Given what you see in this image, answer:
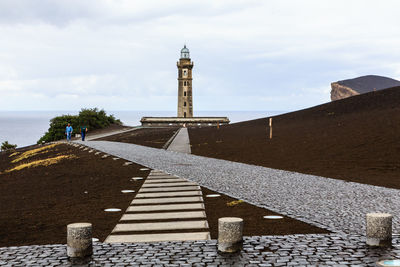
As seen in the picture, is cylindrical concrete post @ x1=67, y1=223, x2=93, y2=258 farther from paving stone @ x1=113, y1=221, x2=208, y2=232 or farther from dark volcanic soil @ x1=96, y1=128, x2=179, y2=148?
dark volcanic soil @ x1=96, y1=128, x2=179, y2=148

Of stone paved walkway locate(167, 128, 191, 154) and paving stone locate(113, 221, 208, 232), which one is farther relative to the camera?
stone paved walkway locate(167, 128, 191, 154)

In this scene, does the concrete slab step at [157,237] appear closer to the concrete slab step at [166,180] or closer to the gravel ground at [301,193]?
the gravel ground at [301,193]

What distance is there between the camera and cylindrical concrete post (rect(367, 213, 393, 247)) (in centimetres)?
734

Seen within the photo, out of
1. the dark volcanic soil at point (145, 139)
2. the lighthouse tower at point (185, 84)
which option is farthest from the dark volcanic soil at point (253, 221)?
the lighthouse tower at point (185, 84)

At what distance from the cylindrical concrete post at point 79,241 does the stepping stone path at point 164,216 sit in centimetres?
110

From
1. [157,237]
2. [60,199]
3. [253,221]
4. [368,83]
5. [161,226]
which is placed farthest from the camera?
[368,83]

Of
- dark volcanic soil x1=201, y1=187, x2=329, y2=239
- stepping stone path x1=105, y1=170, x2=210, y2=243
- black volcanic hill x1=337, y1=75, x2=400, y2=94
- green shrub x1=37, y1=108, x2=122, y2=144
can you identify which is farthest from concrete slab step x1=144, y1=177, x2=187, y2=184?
black volcanic hill x1=337, y1=75, x2=400, y2=94

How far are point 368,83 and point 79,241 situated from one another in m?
167

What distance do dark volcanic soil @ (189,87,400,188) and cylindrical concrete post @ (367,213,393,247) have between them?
26.1 ft

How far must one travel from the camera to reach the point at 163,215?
10352mm

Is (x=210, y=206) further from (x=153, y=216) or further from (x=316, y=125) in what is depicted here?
(x=316, y=125)

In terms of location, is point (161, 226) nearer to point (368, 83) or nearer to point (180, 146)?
point (180, 146)

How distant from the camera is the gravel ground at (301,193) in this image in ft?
Answer: 32.0

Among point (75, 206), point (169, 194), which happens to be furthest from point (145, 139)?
point (75, 206)
